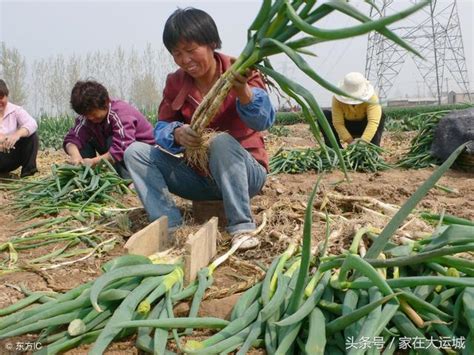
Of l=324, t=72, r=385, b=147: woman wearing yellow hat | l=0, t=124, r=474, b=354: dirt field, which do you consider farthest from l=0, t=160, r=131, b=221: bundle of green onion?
l=324, t=72, r=385, b=147: woman wearing yellow hat

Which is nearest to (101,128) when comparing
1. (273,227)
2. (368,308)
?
(273,227)

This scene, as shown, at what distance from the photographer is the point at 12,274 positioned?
66.2 inches

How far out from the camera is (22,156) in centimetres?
434

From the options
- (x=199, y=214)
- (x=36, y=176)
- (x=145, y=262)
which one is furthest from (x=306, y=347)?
(x=36, y=176)

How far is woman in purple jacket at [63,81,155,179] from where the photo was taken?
3.00 m

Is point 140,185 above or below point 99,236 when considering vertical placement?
above

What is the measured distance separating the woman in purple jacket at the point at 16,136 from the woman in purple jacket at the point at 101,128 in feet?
3.50

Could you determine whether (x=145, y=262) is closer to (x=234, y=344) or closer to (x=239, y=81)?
(x=234, y=344)

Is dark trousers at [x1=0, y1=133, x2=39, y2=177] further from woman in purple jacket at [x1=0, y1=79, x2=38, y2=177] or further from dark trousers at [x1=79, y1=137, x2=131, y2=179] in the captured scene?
dark trousers at [x1=79, y1=137, x2=131, y2=179]

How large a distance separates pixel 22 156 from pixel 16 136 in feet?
1.02

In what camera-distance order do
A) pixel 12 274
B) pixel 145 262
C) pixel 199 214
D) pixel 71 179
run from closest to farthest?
pixel 145 262 → pixel 12 274 → pixel 199 214 → pixel 71 179

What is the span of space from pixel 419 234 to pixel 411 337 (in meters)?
0.53

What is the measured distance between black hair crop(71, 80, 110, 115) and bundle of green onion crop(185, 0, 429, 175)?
56.9 inches

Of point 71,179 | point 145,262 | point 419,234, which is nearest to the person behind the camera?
point 145,262
